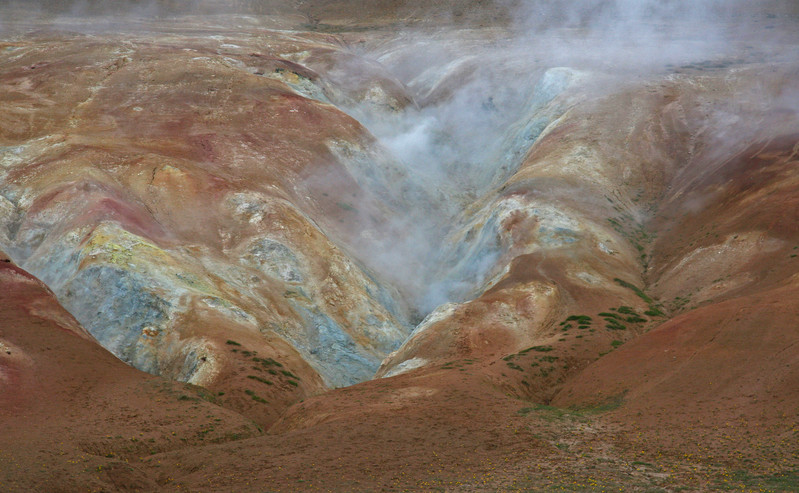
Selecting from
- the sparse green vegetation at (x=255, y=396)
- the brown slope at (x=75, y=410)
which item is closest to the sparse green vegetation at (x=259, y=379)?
the sparse green vegetation at (x=255, y=396)

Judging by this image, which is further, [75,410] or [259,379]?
[259,379]

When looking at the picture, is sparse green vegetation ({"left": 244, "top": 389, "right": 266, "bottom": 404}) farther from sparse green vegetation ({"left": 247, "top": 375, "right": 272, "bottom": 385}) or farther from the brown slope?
the brown slope

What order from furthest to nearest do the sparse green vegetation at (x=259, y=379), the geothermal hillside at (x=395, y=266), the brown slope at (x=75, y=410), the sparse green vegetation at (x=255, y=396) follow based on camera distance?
the sparse green vegetation at (x=259, y=379), the sparse green vegetation at (x=255, y=396), the geothermal hillside at (x=395, y=266), the brown slope at (x=75, y=410)

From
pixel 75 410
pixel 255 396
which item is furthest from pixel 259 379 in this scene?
pixel 75 410

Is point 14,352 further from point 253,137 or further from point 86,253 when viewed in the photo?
point 253,137

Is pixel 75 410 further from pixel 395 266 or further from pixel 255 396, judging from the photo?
pixel 395 266

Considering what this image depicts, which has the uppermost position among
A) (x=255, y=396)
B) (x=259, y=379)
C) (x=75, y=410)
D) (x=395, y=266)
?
(x=395, y=266)

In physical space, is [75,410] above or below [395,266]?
below

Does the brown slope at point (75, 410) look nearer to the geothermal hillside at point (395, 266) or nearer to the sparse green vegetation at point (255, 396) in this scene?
the geothermal hillside at point (395, 266)

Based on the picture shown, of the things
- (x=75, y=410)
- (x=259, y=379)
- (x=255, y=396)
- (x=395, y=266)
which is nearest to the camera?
(x=75, y=410)
